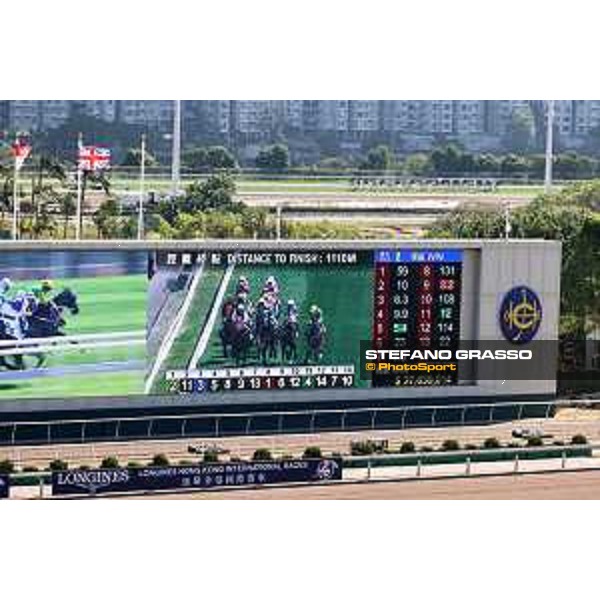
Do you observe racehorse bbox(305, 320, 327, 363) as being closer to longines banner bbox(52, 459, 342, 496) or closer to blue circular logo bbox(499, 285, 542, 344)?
blue circular logo bbox(499, 285, 542, 344)

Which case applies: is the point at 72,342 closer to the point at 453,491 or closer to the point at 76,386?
the point at 76,386

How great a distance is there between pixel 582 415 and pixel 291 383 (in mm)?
6535

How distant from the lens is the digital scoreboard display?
101 feet

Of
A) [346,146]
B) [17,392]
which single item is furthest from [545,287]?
[346,146]

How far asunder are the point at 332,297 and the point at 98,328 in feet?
14.5

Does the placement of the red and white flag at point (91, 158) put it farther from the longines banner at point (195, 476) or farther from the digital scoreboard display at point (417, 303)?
the longines banner at point (195, 476)

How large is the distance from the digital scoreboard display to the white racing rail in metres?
4.55

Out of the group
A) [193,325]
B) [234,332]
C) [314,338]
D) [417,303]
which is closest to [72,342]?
[193,325]

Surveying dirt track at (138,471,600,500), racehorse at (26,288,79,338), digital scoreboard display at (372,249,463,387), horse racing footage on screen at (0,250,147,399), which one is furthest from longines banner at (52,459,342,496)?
digital scoreboard display at (372,249,463,387)

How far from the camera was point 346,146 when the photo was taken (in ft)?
315

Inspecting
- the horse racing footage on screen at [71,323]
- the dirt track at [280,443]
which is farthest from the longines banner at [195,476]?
the horse racing footage on screen at [71,323]

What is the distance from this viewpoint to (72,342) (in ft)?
94.3

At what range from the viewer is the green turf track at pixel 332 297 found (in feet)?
98.8

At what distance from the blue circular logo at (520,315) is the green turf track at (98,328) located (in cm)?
705
